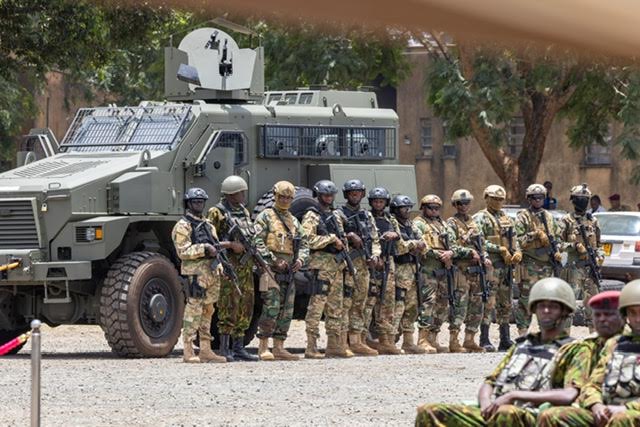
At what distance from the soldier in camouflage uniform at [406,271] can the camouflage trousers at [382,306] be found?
73 millimetres

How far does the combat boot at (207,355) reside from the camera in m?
14.4

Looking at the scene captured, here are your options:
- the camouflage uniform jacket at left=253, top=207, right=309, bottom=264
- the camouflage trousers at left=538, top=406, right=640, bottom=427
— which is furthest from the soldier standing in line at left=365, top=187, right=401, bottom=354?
the camouflage trousers at left=538, top=406, right=640, bottom=427

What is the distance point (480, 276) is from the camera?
16.6 metres

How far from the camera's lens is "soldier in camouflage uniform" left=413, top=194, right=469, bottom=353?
16.3 metres

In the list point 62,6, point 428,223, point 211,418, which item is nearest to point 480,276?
point 428,223

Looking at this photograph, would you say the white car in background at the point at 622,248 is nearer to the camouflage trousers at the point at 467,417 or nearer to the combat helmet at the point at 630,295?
the camouflage trousers at the point at 467,417

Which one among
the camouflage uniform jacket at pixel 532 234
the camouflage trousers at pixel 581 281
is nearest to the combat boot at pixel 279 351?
the camouflage uniform jacket at pixel 532 234

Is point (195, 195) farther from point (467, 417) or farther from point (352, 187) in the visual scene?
point (467, 417)

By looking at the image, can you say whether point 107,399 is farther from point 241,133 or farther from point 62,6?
point 62,6

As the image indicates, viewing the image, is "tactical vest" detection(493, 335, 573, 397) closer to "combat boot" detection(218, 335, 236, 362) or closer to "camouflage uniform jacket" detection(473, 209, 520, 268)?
"combat boot" detection(218, 335, 236, 362)

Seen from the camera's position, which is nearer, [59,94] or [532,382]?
[532,382]

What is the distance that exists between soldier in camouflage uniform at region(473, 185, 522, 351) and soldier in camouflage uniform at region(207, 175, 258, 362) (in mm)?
3228

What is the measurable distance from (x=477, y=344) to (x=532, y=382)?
431 inches

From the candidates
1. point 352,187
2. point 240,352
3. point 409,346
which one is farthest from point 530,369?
point 409,346
